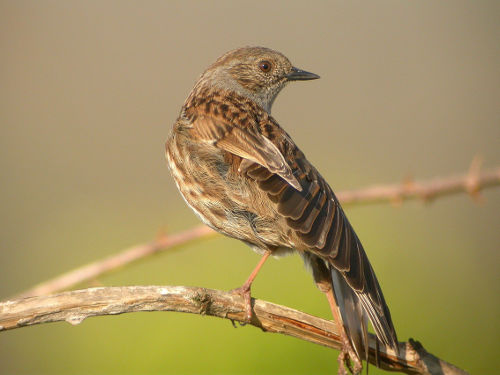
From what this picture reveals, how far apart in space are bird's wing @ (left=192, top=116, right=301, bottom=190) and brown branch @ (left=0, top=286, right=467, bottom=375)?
2.53 ft

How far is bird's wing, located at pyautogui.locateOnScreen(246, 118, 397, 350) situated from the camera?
3.70 metres

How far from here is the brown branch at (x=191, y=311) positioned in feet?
11.3

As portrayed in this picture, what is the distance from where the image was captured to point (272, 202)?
12.9 ft

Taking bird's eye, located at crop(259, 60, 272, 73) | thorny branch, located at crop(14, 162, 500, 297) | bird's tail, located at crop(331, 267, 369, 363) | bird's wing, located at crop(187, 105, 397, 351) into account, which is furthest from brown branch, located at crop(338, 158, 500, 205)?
bird's eye, located at crop(259, 60, 272, 73)

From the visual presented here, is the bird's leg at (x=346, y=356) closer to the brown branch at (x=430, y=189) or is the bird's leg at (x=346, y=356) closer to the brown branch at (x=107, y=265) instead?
the brown branch at (x=430, y=189)

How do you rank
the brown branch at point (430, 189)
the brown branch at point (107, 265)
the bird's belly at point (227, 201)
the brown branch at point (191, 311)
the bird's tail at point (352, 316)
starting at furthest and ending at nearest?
the brown branch at point (430, 189) → the brown branch at point (107, 265) → the bird's tail at point (352, 316) → the bird's belly at point (227, 201) → the brown branch at point (191, 311)

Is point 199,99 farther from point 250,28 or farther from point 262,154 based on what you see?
point 250,28

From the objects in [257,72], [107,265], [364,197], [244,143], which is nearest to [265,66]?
[257,72]

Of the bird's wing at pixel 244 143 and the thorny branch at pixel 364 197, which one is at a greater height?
the bird's wing at pixel 244 143

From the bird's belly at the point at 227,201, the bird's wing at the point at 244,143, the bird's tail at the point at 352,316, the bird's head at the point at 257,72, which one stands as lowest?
the bird's tail at the point at 352,316

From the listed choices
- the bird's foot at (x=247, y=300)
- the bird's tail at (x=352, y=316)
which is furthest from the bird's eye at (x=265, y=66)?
the bird's foot at (x=247, y=300)

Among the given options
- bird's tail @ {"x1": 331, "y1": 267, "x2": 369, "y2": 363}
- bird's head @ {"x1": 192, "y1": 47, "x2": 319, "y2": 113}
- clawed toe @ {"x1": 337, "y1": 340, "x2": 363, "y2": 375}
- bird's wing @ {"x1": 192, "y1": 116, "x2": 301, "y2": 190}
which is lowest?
clawed toe @ {"x1": 337, "y1": 340, "x2": 363, "y2": 375}

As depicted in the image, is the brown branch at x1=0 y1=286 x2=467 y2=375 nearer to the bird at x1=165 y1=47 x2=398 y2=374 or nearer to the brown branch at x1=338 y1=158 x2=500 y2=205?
the bird at x1=165 y1=47 x2=398 y2=374

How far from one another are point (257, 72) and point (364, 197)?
1.48 m
